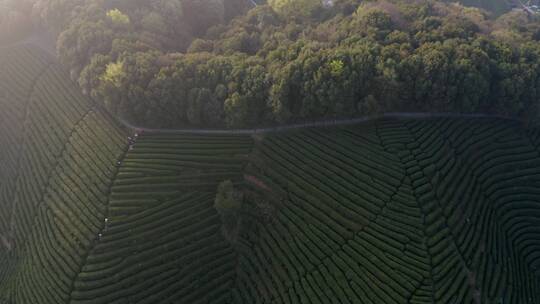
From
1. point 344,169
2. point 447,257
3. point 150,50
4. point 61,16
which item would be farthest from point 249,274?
point 61,16

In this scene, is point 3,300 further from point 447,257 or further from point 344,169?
point 447,257

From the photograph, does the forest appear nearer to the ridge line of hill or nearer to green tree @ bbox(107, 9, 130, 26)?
green tree @ bbox(107, 9, 130, 26)

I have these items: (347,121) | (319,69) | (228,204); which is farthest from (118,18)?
(347,121)

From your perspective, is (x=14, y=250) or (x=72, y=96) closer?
(x=14, y=250)

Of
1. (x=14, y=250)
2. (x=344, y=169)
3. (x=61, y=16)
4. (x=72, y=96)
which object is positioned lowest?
(x=14, y=250)

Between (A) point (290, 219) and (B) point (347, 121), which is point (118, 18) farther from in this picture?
(A) point (290, 219)

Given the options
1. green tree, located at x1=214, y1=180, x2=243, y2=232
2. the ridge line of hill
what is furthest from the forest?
green tree, located at x1=214, y1=180, x2=243, y2=232

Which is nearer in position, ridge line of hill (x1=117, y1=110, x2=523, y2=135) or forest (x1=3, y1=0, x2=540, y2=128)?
forest (x1=3, y1=0, x2=540, y2=128)

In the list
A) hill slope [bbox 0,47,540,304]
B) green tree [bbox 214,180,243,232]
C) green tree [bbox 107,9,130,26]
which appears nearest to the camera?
hill slope [bbox 0,47,540,304]
